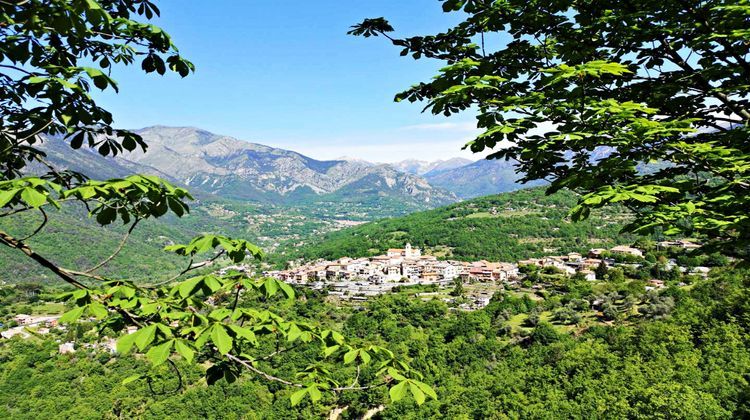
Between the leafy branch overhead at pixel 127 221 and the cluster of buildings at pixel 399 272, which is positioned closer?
the leafy branch overhead at pixel 127 221

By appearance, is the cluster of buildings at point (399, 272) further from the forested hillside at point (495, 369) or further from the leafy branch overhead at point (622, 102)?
the leafy branch overhead at point (622, 102)

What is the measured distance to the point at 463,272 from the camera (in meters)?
72.4

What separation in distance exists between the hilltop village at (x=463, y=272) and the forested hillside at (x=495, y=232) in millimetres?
12820

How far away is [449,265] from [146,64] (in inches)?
3097

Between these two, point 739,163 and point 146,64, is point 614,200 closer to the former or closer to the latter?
point 739,163

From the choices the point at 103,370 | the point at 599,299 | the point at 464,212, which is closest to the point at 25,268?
the point at 103,370

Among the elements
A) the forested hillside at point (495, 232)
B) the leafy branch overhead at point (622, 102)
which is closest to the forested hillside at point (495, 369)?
the leafy branch overhead at point (622, 102)

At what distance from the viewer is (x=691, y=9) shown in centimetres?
329

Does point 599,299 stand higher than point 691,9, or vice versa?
point 691,9

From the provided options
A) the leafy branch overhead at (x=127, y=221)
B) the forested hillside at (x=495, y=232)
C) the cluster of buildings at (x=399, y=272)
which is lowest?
the cluster of buildings at (x=399, y=272)

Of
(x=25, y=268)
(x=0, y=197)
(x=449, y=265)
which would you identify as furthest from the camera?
(x=25, y=268)

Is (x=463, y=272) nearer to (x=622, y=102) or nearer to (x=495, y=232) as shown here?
(x=495, y=232)

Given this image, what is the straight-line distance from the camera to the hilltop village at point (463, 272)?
5697 centimetres

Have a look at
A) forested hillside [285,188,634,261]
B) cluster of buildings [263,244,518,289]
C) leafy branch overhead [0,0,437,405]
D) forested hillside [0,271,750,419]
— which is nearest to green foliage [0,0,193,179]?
leafy branch overhead [0,0,437,405]
